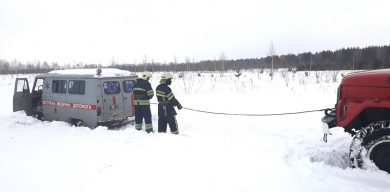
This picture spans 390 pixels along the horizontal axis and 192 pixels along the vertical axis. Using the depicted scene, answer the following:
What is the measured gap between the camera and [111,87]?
10.6 meters

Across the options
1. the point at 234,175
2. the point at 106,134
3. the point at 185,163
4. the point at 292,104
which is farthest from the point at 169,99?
the point at 292,104

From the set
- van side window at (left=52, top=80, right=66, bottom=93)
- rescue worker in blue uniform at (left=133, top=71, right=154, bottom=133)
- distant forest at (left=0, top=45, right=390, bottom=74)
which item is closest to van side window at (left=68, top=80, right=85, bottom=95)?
van side window at (left=52, top=80, right=66, bottom=93)

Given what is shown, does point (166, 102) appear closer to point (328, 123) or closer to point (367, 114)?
point (328, 123)

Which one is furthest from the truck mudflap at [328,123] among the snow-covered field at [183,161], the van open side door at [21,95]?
the van open side door at [21,95]

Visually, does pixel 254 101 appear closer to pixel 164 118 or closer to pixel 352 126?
pixel 164 118

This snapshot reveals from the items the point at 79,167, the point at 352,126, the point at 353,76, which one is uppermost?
the point at 353,76

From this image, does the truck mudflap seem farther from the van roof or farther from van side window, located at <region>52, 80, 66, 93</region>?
van side window, located at <region>52, 80, 66, 93</region>

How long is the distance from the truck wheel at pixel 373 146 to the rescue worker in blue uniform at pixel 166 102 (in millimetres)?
4758

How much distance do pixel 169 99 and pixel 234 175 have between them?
13.5 ft

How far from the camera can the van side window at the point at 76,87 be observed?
414 inches

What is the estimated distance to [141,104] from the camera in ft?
32.2

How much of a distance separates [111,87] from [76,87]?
110 centimetres

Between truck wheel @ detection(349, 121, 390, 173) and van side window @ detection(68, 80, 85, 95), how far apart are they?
7629 mm

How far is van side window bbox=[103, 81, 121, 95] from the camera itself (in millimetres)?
10402
